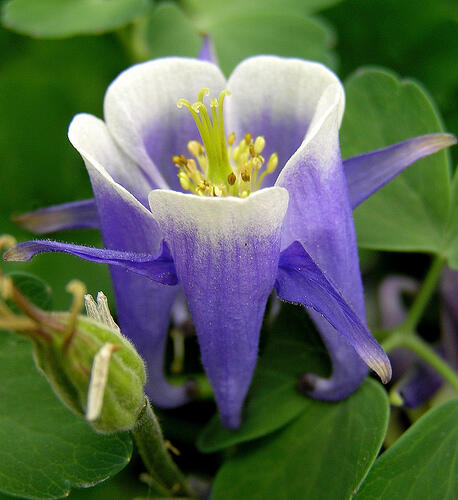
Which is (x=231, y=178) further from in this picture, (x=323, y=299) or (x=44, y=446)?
(x=44, y=446)

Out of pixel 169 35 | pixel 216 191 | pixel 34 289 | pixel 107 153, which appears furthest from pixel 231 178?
pixel 169 35

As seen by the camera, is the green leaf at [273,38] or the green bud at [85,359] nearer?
the green bud at [85,359]

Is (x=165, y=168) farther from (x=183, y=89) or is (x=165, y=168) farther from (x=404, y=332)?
(x=404, y=332)

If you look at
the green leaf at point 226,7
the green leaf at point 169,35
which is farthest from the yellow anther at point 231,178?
the green leaf at point 226,7

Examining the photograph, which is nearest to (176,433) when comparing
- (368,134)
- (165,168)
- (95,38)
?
(165,168)

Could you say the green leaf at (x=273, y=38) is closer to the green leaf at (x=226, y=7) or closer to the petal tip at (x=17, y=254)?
the green leaf at (x=226, y=7)
